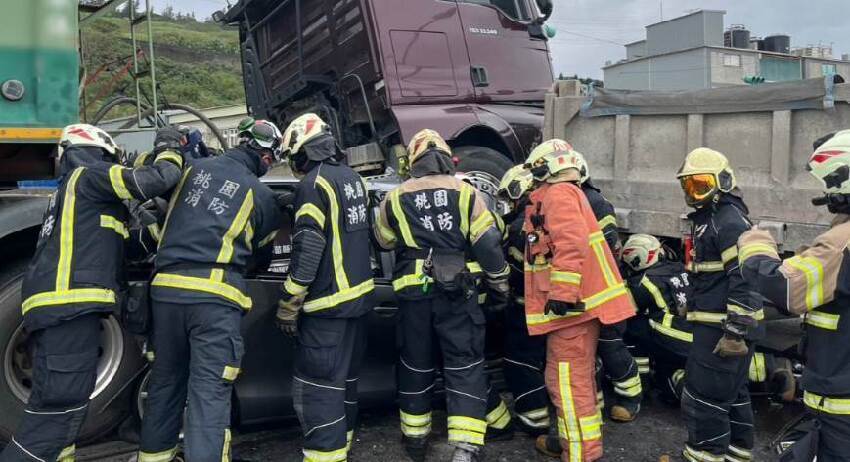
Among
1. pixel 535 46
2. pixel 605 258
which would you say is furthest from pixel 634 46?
A: pixel 605 258

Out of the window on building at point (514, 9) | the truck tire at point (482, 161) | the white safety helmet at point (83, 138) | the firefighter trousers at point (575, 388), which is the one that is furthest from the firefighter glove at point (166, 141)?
the window on building at point (514, 9)

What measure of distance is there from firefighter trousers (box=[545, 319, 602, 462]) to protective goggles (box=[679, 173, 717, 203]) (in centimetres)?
83

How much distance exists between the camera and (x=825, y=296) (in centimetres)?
249

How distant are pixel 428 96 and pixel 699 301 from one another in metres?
3.83

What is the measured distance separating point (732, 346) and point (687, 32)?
89.8 feet

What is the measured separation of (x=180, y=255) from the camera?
10.7 feet

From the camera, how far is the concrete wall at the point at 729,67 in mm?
26688

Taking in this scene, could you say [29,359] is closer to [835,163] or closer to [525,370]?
[525,370]

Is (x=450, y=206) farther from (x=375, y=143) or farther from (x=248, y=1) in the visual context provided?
(x=248, y=1)

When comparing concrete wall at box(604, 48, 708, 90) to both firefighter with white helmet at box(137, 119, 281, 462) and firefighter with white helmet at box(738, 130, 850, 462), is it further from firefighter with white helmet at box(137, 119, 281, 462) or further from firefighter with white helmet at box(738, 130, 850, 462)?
firefighter with white helmet at box(137, 119, 281, 462)

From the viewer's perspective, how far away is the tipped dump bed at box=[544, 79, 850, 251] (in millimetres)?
4055

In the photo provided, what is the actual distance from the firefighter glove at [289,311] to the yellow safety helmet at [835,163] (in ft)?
7.62

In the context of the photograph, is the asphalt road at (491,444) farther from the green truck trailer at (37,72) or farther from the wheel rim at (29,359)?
the green truck trailer at (37,72)

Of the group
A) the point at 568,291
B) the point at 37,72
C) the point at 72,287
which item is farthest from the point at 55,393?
the point at 568,291
